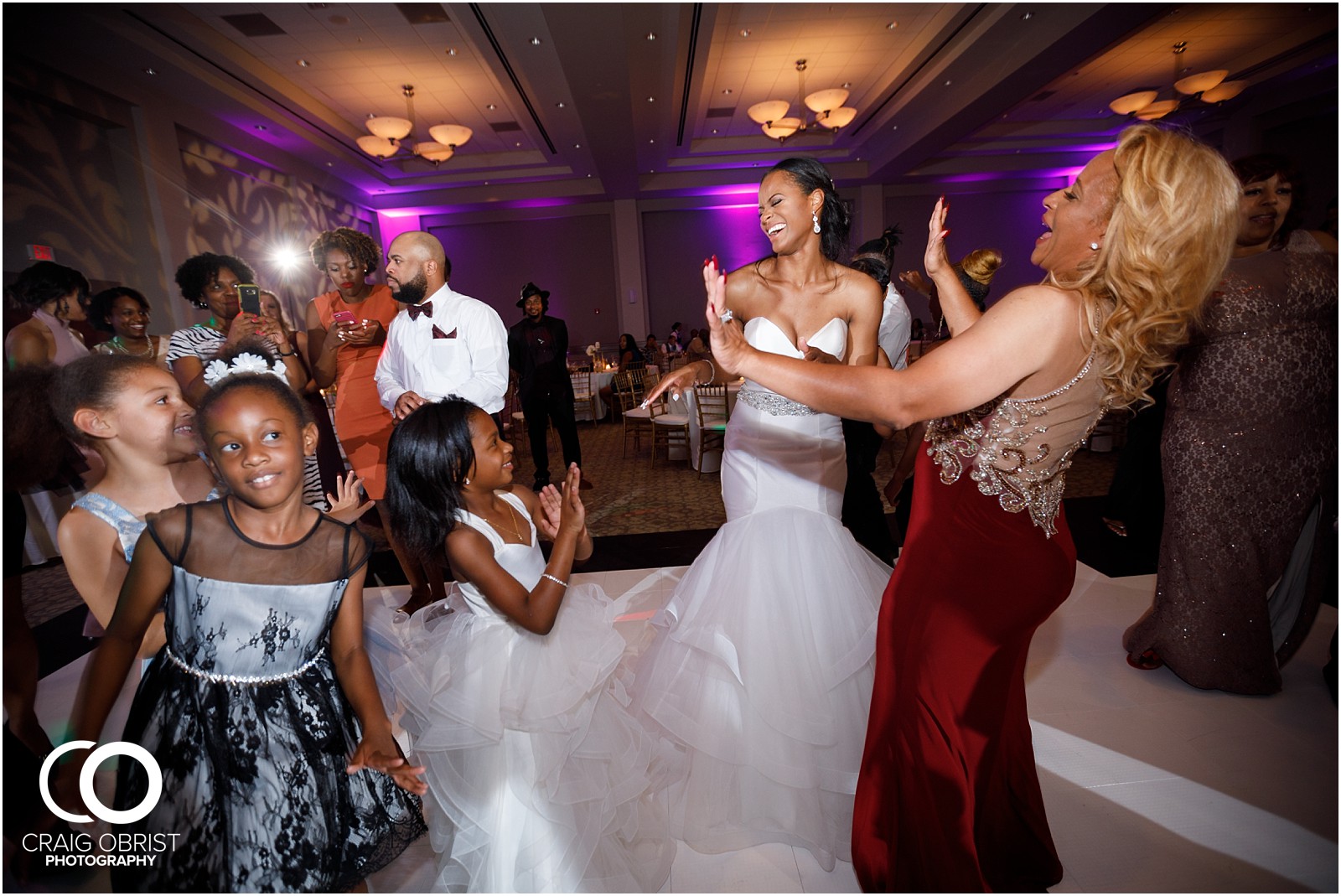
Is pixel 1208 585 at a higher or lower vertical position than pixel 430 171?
lower

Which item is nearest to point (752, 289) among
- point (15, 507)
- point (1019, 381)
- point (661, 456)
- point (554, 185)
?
point (1019, 381)

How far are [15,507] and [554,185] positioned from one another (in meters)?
10.3

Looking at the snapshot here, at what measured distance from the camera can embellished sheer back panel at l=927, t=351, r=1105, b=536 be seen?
1.36m

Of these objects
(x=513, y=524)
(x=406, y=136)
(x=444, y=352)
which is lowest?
(x=513, y=524)

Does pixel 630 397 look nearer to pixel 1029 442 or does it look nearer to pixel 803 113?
pixel 803 113

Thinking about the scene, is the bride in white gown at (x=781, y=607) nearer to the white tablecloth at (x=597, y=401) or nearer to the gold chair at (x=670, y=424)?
the gold chair at (x=670, y=424)

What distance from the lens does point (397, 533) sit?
163 centimetres

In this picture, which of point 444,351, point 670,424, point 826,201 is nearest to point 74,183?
point 444,351

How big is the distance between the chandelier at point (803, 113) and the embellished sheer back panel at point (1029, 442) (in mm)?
7206

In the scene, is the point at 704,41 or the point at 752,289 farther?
the point at 704,41

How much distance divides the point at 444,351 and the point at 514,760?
4.18 feet

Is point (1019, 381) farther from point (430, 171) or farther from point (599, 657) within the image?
point (430, 171)

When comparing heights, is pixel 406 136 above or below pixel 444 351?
above

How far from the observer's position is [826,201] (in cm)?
218
